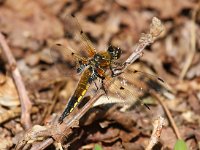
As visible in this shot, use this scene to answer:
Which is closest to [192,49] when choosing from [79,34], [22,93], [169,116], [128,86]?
[169,116]

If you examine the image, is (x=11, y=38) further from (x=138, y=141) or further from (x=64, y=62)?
(x=138, y=141)

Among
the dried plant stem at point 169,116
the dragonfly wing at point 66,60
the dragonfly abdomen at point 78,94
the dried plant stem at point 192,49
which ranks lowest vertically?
the dried plant stem at point 169,116

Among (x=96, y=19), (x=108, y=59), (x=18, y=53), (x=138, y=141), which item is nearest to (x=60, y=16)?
(x=96, y=19)

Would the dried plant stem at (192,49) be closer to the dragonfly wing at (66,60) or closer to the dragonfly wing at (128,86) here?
the dragonfly wing at (128,86)

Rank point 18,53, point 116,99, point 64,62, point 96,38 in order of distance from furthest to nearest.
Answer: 1. point 96,38
2. point 18,53
3. point 64,62
4. point 116,99

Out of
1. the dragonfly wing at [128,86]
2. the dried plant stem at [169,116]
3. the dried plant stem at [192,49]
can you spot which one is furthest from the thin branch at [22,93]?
the dried plant stem at [192,49]

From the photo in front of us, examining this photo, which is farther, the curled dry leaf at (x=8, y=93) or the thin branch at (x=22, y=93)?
the curled dry leaf at (x=8, y=93)
